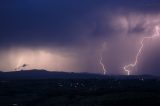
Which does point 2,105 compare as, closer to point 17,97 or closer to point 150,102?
point 17,97

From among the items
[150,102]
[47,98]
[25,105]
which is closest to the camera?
[150,102]

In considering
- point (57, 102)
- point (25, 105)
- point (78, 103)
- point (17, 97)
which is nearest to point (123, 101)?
point (78, 103)

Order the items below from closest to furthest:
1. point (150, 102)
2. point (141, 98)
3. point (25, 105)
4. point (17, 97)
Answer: point (150, 102)
point (141, 98)
point (25, 105)
point (17, 97)

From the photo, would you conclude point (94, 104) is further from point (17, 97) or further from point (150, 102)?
point (17, 97)

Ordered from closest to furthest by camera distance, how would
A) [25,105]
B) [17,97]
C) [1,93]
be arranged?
[25,105]
[17,97]
[1,93]

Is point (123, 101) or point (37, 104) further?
point (37, 104)

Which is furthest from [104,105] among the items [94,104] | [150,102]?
[150,102]

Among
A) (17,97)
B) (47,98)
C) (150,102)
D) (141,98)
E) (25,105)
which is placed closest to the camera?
(150,102)

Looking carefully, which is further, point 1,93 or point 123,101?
point 1,93
